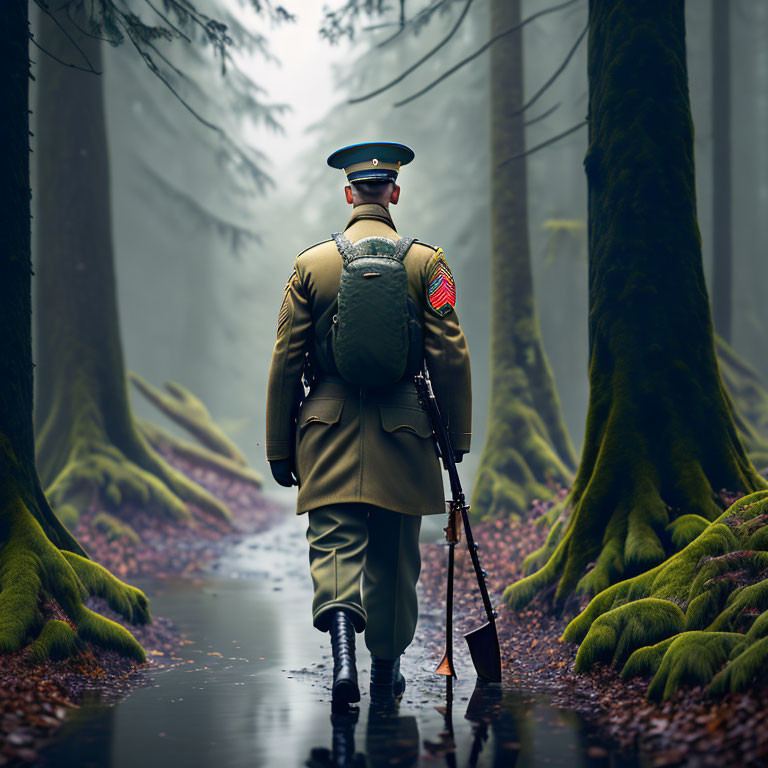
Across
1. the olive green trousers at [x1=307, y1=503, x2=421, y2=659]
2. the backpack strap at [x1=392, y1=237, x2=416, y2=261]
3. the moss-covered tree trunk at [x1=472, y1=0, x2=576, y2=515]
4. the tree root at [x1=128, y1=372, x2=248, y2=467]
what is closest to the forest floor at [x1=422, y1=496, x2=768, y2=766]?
the olive green trousers at [x1=307, y1=503, x2=421, y2=659]

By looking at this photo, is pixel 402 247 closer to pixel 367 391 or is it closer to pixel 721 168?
pixel 367 391

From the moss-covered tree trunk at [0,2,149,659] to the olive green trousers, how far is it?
1689 millimetres

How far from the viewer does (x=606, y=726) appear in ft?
14.5

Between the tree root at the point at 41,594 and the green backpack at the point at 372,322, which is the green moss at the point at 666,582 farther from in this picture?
the tree root at the point at 41,594

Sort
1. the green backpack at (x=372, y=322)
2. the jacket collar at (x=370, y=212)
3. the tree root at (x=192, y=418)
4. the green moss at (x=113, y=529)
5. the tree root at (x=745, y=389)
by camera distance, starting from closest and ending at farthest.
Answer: the green backpack at (x=372, y=322), the jacket collar at (x=370, y=212), the green moss at (x=113, y=529), the tree root at (x=745, y=389), the tree root at (x=192, y=418)

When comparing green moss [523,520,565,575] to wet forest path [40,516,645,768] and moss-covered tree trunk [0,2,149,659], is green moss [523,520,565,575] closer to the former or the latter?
wet forest path [40,516,645,768]

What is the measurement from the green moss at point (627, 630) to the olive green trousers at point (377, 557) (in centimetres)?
104

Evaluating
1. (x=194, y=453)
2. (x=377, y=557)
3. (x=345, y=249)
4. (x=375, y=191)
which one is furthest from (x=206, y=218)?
(x=377, y=557)

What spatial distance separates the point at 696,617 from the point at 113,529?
8714 mm

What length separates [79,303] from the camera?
13.4m

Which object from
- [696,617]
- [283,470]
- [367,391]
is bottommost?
[696,617]

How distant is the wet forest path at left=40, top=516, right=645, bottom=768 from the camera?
402cm

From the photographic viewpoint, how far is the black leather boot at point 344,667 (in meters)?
4.64

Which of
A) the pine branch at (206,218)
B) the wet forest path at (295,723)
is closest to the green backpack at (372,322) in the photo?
the wet forest path at (295,723)
